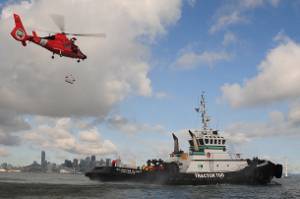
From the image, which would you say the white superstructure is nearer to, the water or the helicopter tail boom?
the water

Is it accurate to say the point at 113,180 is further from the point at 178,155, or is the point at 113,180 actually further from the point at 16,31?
the point at 16,31

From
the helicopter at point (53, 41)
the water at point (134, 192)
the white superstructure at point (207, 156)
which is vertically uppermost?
the helicopter at point (53, 41)

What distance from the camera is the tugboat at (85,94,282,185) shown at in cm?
5769

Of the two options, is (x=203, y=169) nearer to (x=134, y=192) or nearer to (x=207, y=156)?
(x=207, y=156)

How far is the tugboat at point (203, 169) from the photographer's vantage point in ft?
189

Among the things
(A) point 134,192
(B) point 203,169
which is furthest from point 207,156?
(A) point 134,192

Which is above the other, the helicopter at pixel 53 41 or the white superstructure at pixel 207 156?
the helicopter at pixel 53 41

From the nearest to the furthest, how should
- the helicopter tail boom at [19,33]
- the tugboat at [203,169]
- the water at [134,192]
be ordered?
the water at [134,192], the helicopter tail boom at [19,33], the tugboat at [203,169]

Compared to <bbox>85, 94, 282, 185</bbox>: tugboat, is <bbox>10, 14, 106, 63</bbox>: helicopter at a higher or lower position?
higher

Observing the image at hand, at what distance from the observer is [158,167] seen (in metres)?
61.4

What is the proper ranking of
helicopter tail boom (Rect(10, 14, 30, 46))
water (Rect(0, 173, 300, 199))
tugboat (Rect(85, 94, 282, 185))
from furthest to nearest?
tugboat (Rect(85, 94, 282, 185)) → helicopter tail boom (Rect(10, 14, 30, 46)) → water (Rect(0, 173, 300, 199))

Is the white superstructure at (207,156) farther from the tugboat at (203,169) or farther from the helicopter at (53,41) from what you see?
the helicopter at (53,41)

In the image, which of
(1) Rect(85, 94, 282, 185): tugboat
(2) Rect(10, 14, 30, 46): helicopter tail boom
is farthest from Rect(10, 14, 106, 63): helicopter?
(1) Rect(85, 94, 282, 185): tugboat

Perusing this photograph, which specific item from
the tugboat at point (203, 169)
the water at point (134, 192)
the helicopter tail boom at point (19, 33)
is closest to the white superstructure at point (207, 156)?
the tugboat at point (203, 169)
